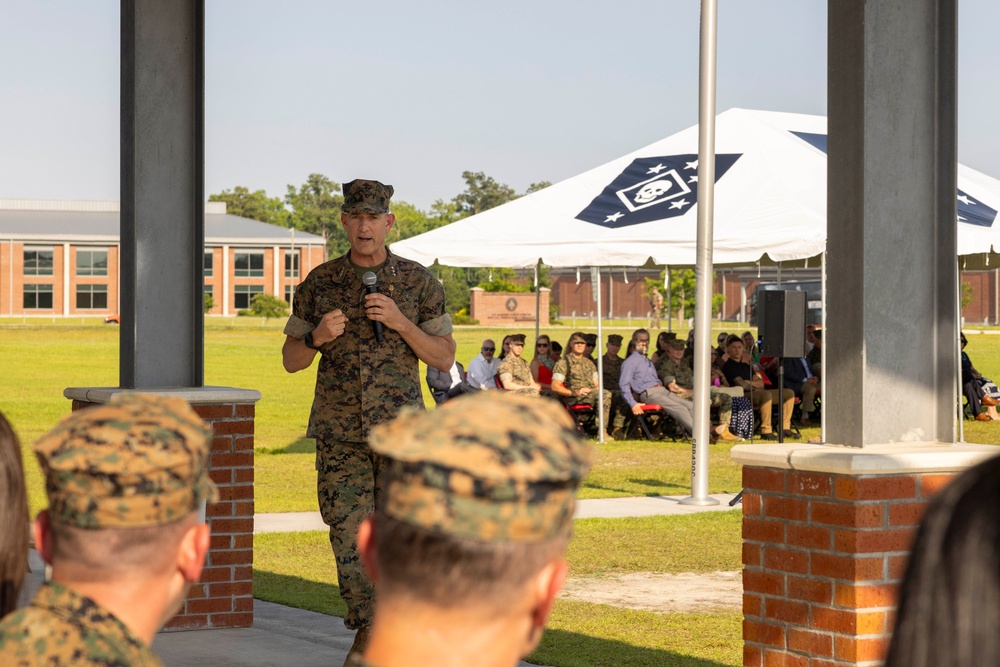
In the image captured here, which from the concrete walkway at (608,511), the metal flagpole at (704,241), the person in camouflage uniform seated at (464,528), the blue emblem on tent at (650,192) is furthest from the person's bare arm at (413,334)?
the blue emblem on tent at (650,192)

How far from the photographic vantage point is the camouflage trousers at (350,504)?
A: 5.80 metres

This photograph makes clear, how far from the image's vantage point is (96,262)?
8681 cm

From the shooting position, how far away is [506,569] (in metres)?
1.40

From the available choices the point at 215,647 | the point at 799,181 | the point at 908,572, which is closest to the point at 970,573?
the point at 908,572

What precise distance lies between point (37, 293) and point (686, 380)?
7469 centimetres

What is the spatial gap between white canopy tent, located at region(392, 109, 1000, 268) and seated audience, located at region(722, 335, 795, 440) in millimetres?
3443

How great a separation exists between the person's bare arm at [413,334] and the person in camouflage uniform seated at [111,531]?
3721 mm

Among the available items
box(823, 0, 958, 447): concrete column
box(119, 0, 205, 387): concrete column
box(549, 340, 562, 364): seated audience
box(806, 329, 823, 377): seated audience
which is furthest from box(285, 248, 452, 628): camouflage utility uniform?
box(806, 329, 823, 377): seated audience

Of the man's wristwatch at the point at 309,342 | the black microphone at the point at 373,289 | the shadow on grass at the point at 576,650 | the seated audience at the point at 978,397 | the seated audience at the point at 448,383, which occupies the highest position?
the black microphone at the point at 373,289

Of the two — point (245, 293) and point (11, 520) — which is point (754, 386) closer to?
point (11, 520)

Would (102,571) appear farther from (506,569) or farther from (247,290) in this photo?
(247,290)

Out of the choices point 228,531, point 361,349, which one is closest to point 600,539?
point 228,531

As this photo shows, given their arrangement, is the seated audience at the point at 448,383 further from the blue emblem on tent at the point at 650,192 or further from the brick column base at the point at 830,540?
the brick column base at the point at 830,540

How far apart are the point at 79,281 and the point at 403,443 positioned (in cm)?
8897
